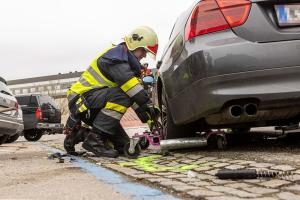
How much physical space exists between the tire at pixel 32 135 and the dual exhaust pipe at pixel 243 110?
39.9ft

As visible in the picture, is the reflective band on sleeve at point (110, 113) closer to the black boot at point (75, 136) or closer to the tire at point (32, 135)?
the black boot at point (75, 136)

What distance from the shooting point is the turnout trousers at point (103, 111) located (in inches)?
197

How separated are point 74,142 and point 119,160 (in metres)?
0.94

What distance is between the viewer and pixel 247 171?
10.8ft

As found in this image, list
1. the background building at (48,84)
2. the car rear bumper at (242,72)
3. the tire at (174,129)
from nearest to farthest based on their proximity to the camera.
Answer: the car rear bumper at (242,72)
the tire at (174,129)
the background building at (48,84)

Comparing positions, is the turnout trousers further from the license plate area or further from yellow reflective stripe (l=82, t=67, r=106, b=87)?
the license plate area

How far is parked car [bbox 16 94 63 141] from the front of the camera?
15530 millimetres

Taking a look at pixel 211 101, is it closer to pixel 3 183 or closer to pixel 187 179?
pixel 187 179

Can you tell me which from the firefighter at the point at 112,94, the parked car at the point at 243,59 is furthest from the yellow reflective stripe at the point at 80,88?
the parked car at the point at 243,59

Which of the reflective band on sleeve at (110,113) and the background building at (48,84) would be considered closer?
the reflective band on sleeve at (110,113)

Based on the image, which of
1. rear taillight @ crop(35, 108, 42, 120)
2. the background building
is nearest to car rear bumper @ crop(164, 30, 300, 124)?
rear taillight @ crop(35, 108, 42, 120)

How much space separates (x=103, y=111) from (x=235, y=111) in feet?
4.66

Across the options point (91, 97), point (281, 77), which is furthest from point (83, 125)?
point (281, 77)

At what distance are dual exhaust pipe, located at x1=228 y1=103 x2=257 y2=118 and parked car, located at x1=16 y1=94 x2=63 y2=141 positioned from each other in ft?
38.9
